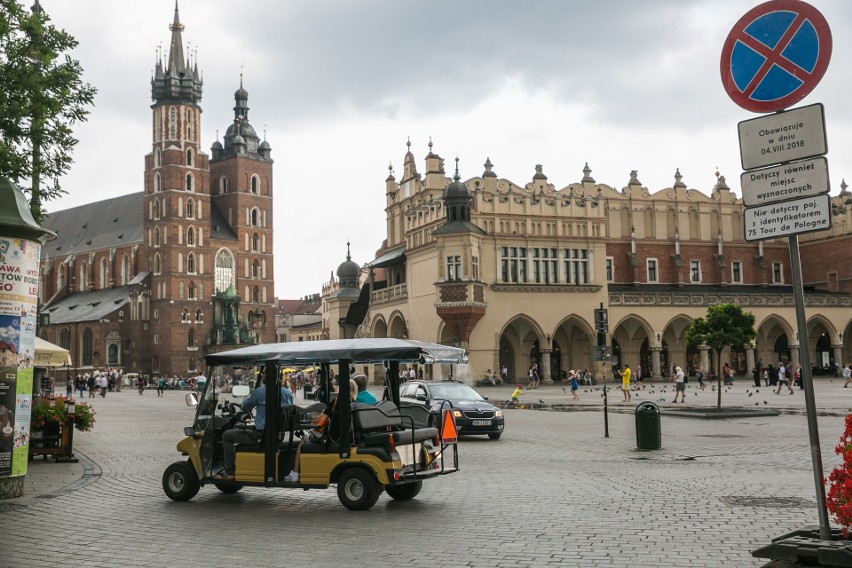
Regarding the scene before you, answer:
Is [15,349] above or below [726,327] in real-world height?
below

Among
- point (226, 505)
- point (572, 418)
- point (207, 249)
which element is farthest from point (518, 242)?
point (207, 249)

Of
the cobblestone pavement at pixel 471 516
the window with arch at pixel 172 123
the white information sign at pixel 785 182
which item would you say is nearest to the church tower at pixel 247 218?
the window with arch at pixel 172 123

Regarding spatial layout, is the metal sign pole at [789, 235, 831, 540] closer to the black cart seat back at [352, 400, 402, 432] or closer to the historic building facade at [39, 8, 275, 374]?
the black cart seat back at [352, 400, 402, 432]

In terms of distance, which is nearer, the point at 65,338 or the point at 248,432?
the point at 248,432

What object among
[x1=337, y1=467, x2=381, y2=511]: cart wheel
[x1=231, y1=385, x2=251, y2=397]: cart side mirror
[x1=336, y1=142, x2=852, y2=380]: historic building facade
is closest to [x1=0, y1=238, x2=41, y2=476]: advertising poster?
[x1=231, y1=385, x2=251, y2=397]: cart side mirror

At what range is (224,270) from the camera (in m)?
105

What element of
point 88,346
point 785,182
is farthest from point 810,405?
point 88,346

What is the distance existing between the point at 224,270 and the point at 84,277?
62.2 feet

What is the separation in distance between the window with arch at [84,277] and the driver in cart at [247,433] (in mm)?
105712

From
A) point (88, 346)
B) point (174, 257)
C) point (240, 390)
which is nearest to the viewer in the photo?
point (240, 390)

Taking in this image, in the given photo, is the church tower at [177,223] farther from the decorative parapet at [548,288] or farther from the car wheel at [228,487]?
the car wheel at [228,487]

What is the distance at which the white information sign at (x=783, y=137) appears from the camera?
5562 mm

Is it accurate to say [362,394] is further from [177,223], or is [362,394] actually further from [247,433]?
[177,223]

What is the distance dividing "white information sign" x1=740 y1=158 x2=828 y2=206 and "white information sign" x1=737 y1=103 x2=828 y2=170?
50 millimetres
